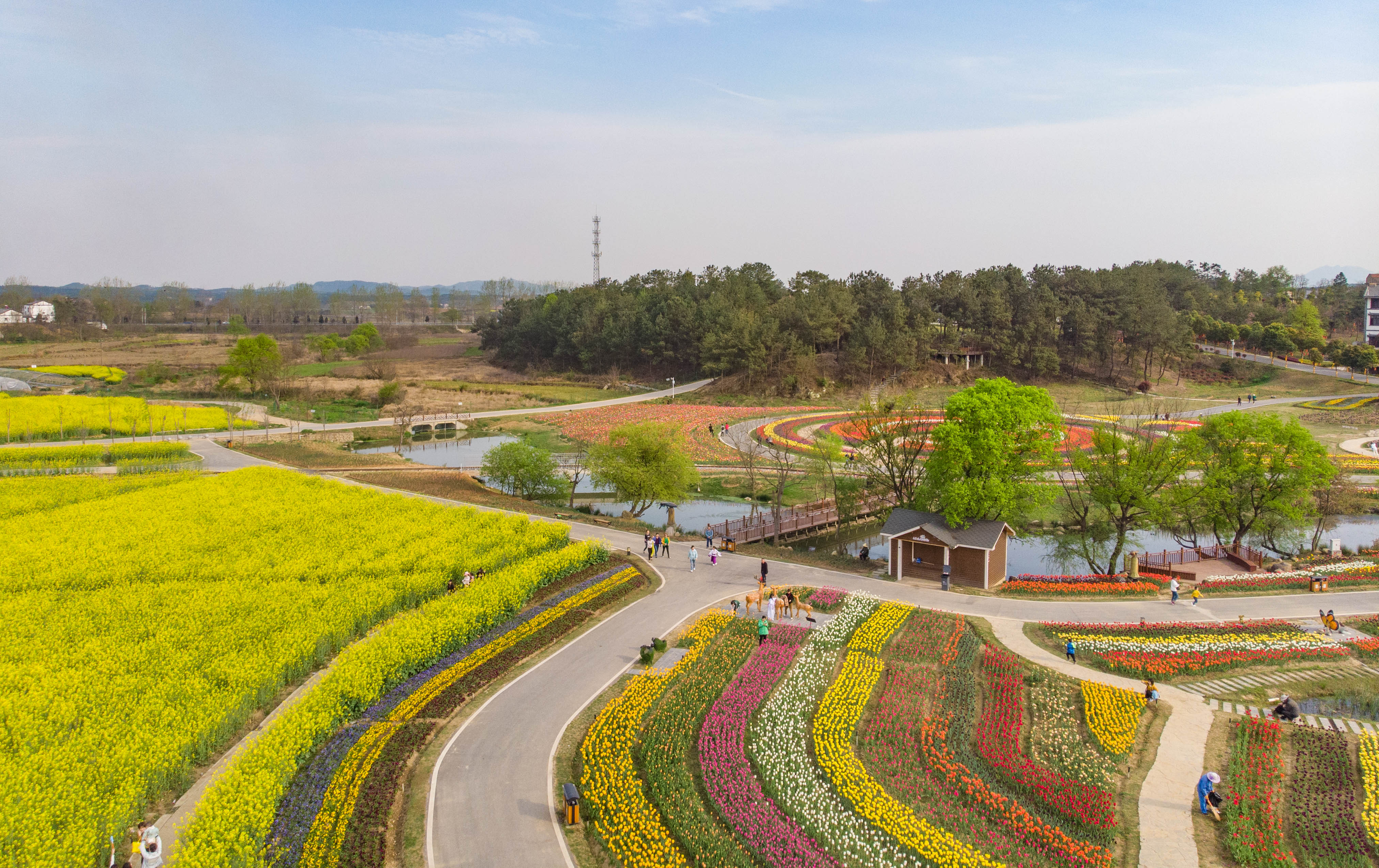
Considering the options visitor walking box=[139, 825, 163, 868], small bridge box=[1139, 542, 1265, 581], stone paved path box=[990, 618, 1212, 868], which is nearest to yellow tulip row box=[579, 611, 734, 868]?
visitor walking box=[139, 825, 163, 868]

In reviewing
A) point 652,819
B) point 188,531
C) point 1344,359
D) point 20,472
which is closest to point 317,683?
point 652,819

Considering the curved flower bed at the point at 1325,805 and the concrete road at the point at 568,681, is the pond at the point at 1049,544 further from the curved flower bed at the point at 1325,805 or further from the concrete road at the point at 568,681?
the curved flower bed at the point at 1325,805

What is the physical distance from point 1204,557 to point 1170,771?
1971cm

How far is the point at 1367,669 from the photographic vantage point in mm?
21922

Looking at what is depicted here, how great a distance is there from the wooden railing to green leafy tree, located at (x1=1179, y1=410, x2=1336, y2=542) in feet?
2.33

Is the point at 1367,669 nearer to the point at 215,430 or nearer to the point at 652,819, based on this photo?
the point at 652,819

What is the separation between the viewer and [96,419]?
58906mm

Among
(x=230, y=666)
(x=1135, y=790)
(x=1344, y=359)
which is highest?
(x=1344, y=359)

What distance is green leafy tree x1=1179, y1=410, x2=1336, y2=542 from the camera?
1242 inches

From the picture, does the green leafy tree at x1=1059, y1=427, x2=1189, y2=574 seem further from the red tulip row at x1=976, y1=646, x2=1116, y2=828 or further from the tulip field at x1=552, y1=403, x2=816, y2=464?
the tulip field at x1=552, y1=403, x2=816, y2=464

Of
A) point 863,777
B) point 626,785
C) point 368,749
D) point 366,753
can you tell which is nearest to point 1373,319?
point 863,777

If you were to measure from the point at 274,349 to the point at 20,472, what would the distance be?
42.1 metres

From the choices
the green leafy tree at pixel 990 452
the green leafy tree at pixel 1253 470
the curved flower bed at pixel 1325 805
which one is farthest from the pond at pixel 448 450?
the curved flower bed at pixel 1325 805

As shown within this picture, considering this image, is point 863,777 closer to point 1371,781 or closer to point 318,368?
point 1371,781
